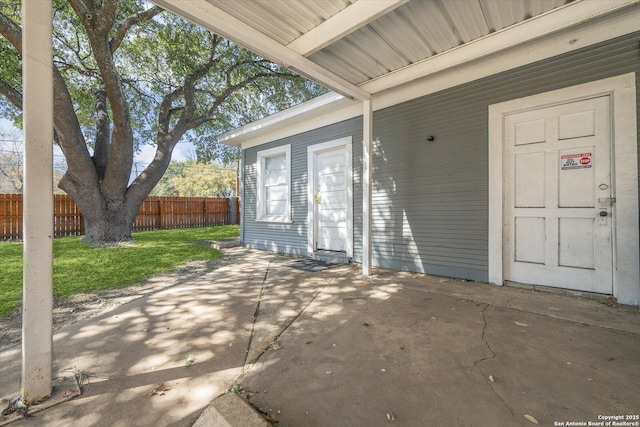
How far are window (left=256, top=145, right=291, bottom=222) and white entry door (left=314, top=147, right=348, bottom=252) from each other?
871 millimetres

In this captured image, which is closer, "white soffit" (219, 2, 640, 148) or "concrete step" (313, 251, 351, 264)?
"white soffit" (219, 2, 640, 148)

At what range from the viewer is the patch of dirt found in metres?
2.32

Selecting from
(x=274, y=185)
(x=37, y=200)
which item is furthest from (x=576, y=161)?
(x=274, y=185)

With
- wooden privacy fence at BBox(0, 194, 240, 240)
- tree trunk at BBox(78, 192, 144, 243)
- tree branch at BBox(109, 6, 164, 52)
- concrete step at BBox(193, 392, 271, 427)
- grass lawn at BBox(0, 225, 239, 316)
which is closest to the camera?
concrete step at BBox(193, 392, 271, 427)

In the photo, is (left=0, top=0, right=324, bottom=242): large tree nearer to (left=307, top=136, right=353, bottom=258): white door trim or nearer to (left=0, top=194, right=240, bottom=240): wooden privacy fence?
(left=0, top=194, right=240, bottom=240): wooden privacy fence

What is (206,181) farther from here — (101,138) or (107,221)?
(107,221)

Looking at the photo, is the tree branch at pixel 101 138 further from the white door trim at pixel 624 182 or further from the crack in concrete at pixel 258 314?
the white door trim at pixel 624 182

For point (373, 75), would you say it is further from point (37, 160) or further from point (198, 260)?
point (198, 260)

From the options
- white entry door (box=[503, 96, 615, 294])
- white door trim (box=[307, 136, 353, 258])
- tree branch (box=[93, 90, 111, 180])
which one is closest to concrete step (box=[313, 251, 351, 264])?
white door trim (box=[307, 136, 353, 258])

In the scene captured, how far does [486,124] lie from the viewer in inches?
139

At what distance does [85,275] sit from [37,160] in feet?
11.7

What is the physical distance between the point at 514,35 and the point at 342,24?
1873 mm

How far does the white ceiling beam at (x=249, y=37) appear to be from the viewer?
7.50 ft

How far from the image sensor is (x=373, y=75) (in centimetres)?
375
